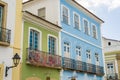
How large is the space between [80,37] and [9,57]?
31.2ft

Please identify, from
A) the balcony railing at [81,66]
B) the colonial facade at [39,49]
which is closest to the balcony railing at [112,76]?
the balcony railing at [81,66]

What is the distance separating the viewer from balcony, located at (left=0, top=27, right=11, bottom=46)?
39.4 feet

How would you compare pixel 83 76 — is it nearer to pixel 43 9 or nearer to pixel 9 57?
pixel 43 9

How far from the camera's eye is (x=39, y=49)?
15.4m

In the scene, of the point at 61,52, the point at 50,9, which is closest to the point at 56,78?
the point at 61,52

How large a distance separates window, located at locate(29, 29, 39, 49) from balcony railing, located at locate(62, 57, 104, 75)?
9.47 ft

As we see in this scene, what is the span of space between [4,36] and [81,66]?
912 centimetres

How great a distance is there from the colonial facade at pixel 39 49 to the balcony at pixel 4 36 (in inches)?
63.5

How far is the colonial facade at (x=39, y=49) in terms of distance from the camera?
1394 cm

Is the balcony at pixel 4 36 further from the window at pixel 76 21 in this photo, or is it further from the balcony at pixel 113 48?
the balcony at pixel 113 48

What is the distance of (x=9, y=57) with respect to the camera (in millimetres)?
12438

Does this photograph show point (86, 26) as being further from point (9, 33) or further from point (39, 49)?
point (9, 33)

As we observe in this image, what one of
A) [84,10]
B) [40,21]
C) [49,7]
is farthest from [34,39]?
[84,10]

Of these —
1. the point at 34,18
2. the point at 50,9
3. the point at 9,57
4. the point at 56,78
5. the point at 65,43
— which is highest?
the point at 50,9
